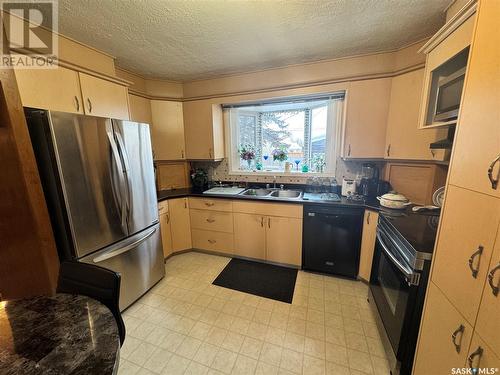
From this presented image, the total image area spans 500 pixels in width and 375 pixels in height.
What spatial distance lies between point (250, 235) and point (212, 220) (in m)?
0.54

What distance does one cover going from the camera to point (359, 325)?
1.70 metres

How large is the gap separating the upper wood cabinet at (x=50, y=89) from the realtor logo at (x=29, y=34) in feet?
0.17

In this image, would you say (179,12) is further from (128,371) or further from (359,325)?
(359,325)

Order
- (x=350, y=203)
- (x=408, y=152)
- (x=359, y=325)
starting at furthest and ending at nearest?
1. (x=350, y=203)
2. (x=408, y=152)
3. (x=359, y=325)

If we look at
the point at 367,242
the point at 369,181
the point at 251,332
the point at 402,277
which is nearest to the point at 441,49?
the point at 369,181

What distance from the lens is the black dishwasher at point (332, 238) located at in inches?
83.4

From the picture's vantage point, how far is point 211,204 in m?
2.65

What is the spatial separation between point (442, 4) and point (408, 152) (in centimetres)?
107

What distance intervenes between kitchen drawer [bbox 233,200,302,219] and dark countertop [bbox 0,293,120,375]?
1.71 meters

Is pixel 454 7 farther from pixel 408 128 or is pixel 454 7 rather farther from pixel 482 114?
pixel 482 114

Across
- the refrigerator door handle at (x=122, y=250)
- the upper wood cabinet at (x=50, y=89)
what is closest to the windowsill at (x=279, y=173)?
the refrigerator door handle at (x=122, y=250)

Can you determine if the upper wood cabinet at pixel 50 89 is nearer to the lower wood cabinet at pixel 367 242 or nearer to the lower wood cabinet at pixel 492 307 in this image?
A: the lower wood cabinet at pixel 492 307

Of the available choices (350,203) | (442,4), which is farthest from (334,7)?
(350,203)

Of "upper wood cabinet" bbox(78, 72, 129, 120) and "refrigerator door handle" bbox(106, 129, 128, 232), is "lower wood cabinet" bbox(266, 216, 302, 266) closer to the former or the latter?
"refrigerator door handle" bbox(106, 129, 128, 232)
